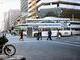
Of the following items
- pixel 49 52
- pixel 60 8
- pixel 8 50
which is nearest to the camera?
pixel 8 50

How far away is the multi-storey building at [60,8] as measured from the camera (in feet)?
370

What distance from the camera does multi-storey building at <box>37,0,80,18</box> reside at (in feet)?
370

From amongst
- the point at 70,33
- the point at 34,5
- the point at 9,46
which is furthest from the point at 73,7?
the point at 9,46

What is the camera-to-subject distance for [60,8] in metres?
117

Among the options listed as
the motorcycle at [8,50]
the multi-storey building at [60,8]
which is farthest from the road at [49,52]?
the multi-storey building at [60,8]

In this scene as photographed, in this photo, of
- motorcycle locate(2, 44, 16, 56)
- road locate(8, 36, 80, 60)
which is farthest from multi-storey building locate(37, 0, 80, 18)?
motorcycle locate(2, 44, 16, 56)

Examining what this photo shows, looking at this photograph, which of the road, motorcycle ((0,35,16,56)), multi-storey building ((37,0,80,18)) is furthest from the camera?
multi-storey building ((37,0,80,18))

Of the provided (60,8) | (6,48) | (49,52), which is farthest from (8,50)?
(60,8)

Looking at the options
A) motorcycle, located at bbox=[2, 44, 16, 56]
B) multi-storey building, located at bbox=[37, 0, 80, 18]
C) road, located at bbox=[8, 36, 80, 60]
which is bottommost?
road, located at bbox=[8, 36, 80, 60]

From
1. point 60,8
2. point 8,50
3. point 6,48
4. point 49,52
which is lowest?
point 49,52

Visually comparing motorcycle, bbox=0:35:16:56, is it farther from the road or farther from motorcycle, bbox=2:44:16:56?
the road

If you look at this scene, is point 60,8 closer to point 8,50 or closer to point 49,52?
point 49,52

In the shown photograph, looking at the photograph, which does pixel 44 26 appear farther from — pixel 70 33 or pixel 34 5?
pixel 34 5

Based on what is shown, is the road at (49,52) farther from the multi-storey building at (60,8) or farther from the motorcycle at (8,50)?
the multi-storey building at (60,8)
